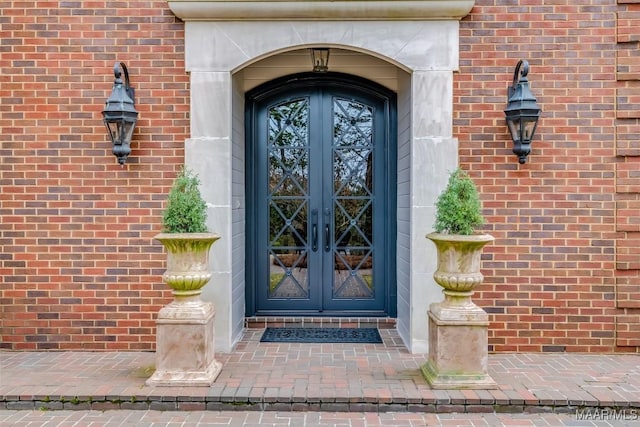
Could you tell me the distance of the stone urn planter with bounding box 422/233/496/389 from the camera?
371 centimetres

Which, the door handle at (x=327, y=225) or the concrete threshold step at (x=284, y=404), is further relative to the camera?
the door handle at (x=327, y=225)

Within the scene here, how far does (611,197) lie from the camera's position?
4516 mm

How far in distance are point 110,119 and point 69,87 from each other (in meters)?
0.65

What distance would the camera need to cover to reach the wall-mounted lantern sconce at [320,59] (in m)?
4.95

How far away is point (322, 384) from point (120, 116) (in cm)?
291

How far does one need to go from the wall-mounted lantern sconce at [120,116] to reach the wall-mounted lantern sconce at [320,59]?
1.86 meters

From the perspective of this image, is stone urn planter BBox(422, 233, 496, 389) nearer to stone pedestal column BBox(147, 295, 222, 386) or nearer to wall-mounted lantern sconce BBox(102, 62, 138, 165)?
stone pedestal column BBox(147, 295, 222, 386)

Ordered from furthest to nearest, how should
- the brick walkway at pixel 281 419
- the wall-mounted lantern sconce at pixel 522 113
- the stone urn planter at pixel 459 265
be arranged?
the wall-mounted lantern sconce at pixel 522 113 < the stone urn planter at pixel 459 265 < the brick walkway at pixel 281 419

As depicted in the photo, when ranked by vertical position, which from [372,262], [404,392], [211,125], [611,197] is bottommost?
[404,392]

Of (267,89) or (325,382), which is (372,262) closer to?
(325,382)

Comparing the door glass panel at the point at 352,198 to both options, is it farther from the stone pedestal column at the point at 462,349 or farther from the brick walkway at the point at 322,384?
the stone pedestal column at the point at 462,349

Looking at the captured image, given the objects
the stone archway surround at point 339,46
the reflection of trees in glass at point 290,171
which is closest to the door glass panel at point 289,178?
the reflection of trees in glass at point 290,171

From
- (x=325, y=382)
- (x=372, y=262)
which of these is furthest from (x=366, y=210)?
(x=325, y=382)

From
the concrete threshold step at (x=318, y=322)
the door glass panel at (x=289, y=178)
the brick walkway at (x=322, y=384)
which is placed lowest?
the brick walkway at (x=322, y=384)
